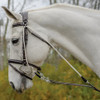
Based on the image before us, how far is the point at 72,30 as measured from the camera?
6.04 feet

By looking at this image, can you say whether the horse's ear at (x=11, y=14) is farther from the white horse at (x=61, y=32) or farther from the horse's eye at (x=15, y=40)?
the horse's eye at (x=15, y=40)

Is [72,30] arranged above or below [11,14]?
below

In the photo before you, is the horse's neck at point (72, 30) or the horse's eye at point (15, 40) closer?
the horse's neck at point (72, 30)

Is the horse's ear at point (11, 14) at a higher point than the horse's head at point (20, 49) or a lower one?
higher

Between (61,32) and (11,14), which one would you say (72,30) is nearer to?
(61,32)

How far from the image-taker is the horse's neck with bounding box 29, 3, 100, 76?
178 centimetres

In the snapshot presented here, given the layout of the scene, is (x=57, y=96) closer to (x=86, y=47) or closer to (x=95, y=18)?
(x=86, y=47)

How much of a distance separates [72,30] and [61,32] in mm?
137

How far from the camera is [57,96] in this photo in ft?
9.66

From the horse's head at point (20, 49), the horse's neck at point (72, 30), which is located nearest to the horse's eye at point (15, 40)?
the horse's head at point (20, 49)

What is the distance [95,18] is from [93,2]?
773 centimetres

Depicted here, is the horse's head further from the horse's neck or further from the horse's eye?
the horse's neck

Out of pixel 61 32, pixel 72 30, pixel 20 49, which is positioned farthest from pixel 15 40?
pixel 72 30

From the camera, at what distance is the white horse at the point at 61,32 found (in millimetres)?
1796
